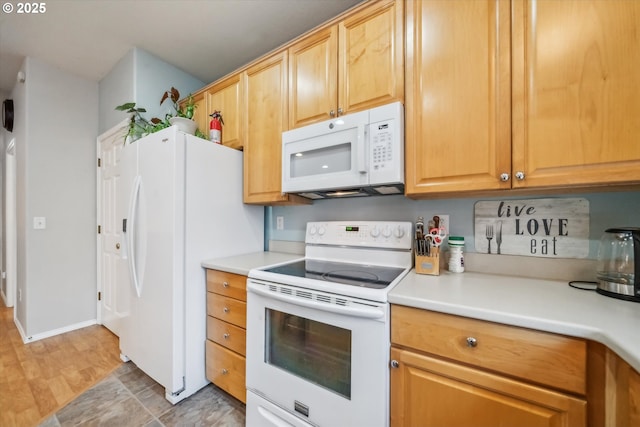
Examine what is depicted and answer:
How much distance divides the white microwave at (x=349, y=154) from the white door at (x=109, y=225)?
188 cm

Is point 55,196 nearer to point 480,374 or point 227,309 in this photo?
point 227,309

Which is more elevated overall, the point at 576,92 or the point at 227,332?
the point at 576,92

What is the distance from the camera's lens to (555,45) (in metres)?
0.94

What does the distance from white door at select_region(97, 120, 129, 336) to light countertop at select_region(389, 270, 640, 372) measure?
270 centimetres

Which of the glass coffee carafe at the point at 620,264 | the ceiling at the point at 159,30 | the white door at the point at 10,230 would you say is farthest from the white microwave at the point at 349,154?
the white door at the point at 10,230

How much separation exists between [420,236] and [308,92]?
109 centimetres

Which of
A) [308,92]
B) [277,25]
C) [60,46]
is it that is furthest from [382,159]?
[60,46]

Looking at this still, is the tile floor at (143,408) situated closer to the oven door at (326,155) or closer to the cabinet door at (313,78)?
the oven door at (326,155)

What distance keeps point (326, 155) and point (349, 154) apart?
154mm

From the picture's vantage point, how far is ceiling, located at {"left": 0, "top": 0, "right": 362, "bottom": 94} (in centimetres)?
173

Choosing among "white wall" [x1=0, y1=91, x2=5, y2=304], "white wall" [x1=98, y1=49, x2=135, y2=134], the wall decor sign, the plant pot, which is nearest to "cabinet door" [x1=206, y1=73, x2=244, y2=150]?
the plant pot

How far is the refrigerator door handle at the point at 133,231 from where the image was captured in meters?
1.72

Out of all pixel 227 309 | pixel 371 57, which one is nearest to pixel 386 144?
pixel 371 57

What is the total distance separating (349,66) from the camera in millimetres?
1408
